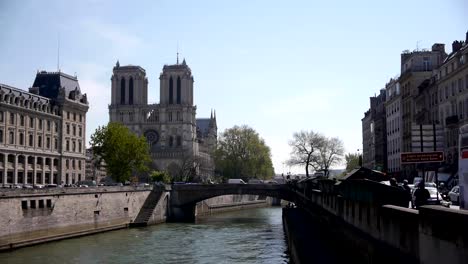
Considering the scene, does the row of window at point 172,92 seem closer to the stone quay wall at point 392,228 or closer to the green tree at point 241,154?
the green tree at point 241,154

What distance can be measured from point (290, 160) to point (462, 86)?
2305 inches

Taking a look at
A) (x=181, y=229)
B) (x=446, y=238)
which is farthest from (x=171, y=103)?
(x=446, y=238)

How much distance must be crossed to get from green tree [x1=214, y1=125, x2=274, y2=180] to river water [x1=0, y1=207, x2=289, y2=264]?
69905 millimetres

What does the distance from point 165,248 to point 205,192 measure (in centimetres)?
3484

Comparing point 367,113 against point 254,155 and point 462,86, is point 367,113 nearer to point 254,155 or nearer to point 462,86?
point 254,155

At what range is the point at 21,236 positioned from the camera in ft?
143

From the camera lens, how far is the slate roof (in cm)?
9188

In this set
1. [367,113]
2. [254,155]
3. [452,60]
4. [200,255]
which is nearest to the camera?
[200,255]

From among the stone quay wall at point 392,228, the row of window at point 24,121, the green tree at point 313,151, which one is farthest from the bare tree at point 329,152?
the stone quay wall at point 392,228

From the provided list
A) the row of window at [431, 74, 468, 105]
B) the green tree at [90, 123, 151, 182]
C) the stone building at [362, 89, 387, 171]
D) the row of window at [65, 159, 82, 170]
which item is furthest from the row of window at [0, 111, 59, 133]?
the row of window at [431, 74, 468, 105]

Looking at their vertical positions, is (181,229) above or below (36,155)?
below

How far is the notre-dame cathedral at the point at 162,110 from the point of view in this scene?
149250 millimetres

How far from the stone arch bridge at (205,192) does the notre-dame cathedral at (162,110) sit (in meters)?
69.0

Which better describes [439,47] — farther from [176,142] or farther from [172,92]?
[176,142]
